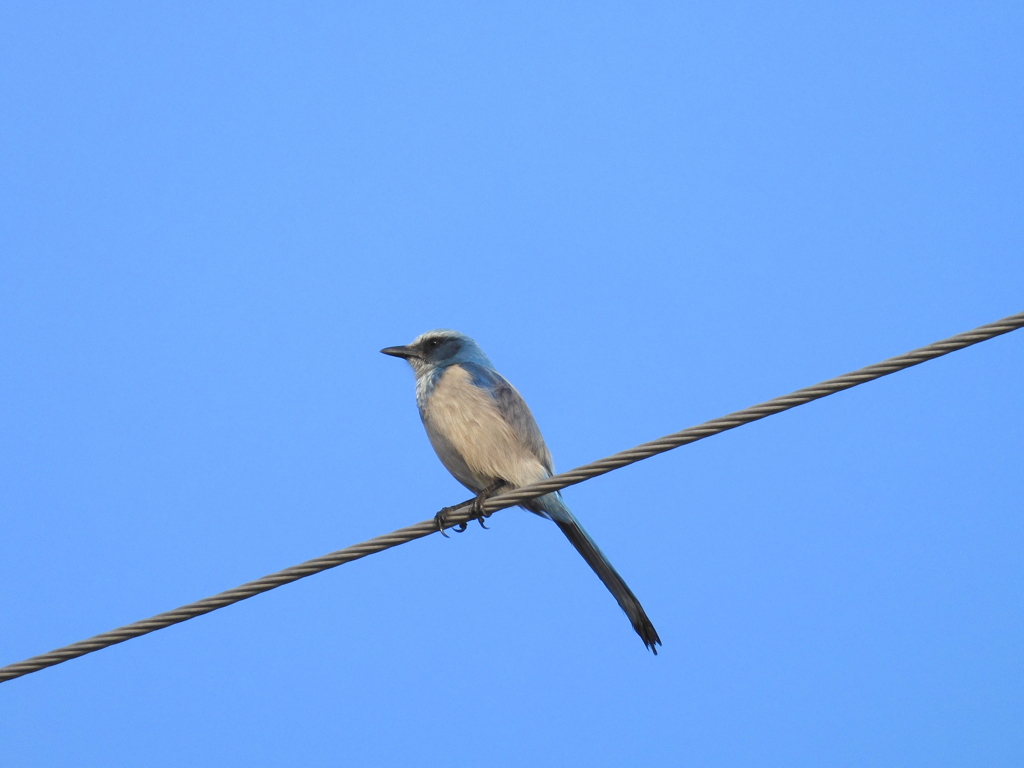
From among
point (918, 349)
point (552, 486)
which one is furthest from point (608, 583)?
point (918, 349)

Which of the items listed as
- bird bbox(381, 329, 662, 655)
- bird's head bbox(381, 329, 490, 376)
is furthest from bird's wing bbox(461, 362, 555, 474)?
bird's head bbox(381, 329, 490, 376)

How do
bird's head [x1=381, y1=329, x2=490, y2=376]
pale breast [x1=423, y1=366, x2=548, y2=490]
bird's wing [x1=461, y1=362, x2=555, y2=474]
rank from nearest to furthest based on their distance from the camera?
pale breast [x1=423, y1=366, x2=548, y2=490] < bird's wing [x1=461, y1=362, x2=555, y2=474] < bird's head [x1=381, y1=329, x2=490, y2=376]

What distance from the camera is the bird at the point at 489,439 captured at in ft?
18.7

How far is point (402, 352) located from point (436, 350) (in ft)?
0.89

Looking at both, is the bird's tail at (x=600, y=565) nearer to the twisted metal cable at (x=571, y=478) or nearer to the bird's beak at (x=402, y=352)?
the twisted metal cable at (x=571, y=478)

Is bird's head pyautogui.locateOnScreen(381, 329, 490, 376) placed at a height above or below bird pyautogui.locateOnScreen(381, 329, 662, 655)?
above

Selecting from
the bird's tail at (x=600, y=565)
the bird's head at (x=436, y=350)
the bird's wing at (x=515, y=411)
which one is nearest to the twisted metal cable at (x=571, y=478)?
the bird's tail at (x=600, y=565)

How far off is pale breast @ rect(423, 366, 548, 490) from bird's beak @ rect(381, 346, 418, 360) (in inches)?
32.2

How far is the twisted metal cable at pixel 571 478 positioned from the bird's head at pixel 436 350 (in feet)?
9.34

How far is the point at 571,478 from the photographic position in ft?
Result: 13.1

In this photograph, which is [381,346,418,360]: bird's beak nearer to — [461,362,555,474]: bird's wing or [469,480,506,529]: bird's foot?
[461,362,555,474]: bird's wing

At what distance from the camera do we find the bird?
5707 millimetres

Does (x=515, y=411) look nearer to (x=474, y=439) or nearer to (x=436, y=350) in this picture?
(x=474, y=439)

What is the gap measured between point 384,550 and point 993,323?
2.49 meters
